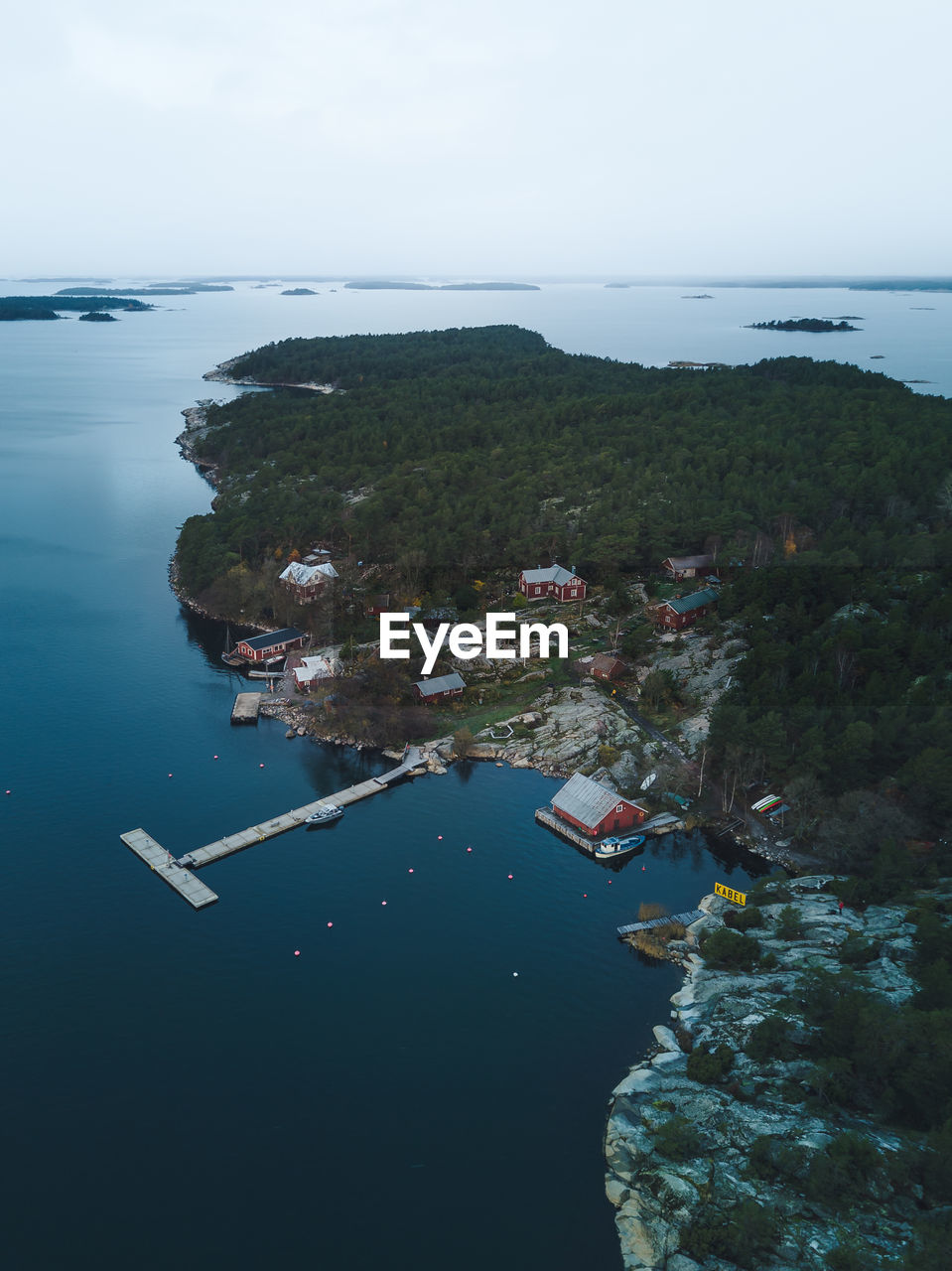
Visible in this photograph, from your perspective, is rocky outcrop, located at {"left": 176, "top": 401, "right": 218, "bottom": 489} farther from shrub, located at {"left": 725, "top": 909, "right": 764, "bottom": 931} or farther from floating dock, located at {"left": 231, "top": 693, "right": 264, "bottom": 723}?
shrub, located at {"left": 725, "top": 909, "right": 764, "bottom": 931}

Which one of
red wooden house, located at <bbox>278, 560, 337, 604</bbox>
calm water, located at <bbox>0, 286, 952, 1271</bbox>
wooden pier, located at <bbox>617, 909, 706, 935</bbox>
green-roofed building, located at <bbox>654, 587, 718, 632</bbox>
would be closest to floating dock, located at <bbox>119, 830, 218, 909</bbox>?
calm water, located at <bbox>0, 286, 952, 1271</bbox>

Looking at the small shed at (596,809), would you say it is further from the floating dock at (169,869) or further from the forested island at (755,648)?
the floating dock at (169,869)

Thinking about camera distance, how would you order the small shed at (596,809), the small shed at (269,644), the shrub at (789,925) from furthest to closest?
the small shed at (269,644) < the small shed at (596,809) < the shrub at (789,925)

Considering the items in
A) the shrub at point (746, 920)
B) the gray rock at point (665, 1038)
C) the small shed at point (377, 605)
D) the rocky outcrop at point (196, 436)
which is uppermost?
the rocky outcrop at point (196, 436)

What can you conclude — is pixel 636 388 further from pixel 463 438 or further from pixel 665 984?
pixel 665 984

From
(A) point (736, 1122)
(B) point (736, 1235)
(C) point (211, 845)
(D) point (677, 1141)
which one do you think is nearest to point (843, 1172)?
(B) point (736, 1235)

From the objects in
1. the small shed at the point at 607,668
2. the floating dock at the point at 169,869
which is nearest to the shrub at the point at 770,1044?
the floating dock at the point at 169,869
